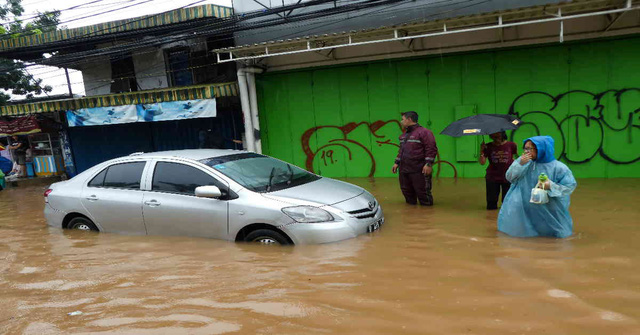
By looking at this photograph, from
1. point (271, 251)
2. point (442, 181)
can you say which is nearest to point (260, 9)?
point (442, 181)

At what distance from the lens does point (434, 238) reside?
15.9 feet

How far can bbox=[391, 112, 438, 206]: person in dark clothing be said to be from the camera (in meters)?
6.41

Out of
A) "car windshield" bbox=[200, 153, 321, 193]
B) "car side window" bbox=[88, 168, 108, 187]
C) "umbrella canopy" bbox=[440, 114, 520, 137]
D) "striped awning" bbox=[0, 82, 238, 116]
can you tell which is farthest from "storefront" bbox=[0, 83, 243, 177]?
"umbrella canopy" bbox=[440, 114, 520, 137]

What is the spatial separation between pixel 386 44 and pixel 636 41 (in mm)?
5065

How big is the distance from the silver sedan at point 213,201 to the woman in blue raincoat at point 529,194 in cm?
161

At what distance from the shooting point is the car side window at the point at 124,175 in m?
5.49

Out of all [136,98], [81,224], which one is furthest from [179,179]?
[136,98]

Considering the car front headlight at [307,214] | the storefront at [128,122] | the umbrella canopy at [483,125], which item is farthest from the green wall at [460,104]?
the car front headlight at [307,214]

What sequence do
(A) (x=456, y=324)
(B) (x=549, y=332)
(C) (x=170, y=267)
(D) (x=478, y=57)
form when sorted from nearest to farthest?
(B) (x=549, y=332), (A) (x=456, y=324), (C) (x=170, y=267), (D) (x=478, y=57)

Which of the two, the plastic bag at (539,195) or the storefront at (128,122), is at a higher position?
the storefront at (128,122)

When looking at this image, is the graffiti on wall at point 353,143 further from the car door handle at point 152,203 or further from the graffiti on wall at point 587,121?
the car door handle at point 152,203

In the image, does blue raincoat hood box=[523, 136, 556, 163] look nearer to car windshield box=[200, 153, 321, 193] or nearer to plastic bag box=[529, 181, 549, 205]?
plastic bag box=[529, 181, 549, 205]

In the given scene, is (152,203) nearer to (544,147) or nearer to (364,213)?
(364,213)

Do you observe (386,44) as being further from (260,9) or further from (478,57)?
(260,9)
